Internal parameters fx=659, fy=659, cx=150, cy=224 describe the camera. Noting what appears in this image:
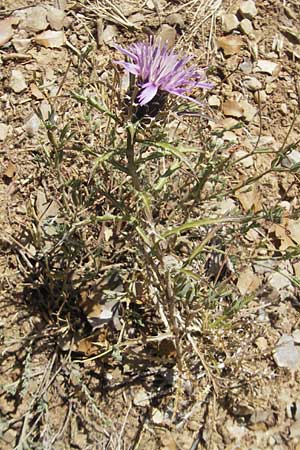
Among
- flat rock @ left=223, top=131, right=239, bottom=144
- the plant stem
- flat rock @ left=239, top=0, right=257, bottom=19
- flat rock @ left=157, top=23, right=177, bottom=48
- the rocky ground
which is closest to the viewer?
the plant stem

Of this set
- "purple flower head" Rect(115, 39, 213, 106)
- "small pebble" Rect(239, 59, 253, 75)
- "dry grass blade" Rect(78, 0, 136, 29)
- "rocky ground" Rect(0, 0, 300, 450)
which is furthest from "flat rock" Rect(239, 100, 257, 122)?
"purple flower head" Rect(115, 39, 213, 106)

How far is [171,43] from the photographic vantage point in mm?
2248

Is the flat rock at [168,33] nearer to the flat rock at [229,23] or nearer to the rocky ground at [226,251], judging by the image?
the rocky ground at [226,251]

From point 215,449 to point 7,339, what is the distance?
0.63 meters

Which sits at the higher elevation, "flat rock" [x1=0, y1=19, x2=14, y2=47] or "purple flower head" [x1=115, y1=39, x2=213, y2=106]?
"purple flower head" [x1=115, y1=39, x2=213, y2=106]

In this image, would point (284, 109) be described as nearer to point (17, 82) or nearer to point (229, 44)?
point (229, 44)

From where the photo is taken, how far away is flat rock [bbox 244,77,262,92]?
2.27 m

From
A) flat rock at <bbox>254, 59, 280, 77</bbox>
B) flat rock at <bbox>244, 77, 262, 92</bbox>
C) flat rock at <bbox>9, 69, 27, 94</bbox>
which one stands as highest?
flat rock at <bbox>254, 59, 280, 77</bbox>

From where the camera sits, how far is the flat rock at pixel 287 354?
1884 mm

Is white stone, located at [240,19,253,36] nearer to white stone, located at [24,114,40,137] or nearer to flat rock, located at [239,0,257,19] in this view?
flat rock, located at [239,0,257,19]

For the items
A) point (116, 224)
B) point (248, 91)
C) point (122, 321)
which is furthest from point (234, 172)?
point (122, 321)

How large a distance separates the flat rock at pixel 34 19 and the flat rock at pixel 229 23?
628 millimetres

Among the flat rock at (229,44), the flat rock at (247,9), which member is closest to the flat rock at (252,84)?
the flat rock at (229,44)

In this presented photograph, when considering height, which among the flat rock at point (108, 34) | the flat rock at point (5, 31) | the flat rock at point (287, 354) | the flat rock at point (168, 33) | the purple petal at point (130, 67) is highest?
the purple petal at point (130, 67)
